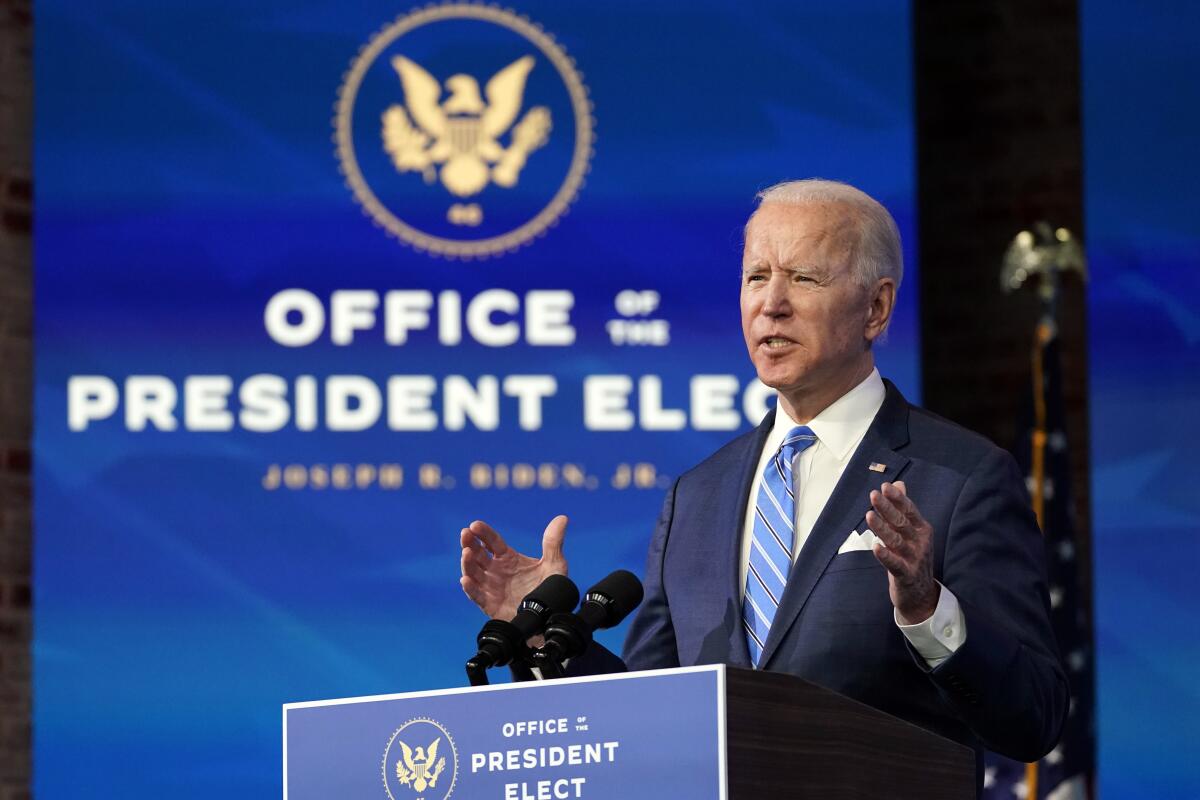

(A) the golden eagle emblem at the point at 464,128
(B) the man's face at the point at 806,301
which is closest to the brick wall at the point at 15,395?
(A) the golden eagle emblem at the point at 464,128

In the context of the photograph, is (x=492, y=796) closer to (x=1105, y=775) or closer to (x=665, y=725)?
(x=665, y=725)

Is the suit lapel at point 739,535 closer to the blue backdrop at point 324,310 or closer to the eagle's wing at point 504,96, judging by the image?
the blue backdrop at point 324,310

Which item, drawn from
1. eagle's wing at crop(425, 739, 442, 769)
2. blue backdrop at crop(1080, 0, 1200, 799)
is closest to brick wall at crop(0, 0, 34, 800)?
blue backdrop at crop(1080, 0, 1200, 799)

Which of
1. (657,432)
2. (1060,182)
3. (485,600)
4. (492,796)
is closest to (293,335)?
(657,432)

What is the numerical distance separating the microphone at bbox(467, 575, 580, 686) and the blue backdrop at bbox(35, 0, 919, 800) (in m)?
2.86

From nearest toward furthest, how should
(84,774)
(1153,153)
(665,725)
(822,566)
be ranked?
(665,725), (822,566), (84,774), (1153,153)

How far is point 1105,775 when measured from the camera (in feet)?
17.1

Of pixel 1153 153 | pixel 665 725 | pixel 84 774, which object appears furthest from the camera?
pixel 1153 153

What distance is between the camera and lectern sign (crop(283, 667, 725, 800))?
68.6 inches

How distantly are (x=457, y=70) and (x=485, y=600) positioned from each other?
3032 mm

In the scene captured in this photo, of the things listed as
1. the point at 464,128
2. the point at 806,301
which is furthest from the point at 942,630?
the point at 464,128

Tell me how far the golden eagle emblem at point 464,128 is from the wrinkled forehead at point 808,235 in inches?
110

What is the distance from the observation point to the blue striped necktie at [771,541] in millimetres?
2340

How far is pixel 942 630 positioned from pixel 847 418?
1.49 feet
